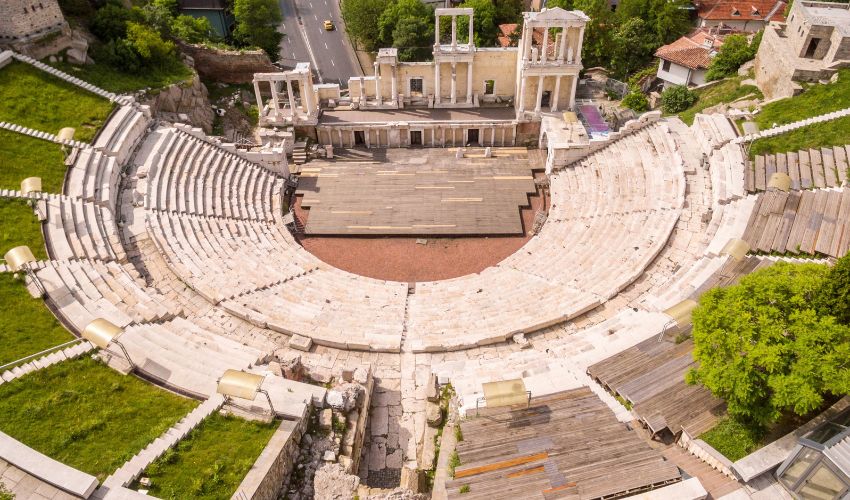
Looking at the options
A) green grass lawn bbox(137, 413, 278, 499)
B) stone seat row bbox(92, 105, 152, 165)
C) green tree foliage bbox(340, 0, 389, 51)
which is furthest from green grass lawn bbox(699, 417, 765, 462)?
green tree foliage bbox(340, 0, 389, 51)

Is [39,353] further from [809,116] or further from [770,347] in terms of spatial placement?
[809,116]

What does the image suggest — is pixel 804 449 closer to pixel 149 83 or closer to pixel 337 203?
pixel 337 203

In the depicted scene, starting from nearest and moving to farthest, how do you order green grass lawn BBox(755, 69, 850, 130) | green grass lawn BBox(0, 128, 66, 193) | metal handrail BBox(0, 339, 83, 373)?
metal handrail BBox(0, 339, 83, 373), green grass lawn BBox(0, 128, 66, 193), green grass lawn BBox(755, 69, 850, 130)

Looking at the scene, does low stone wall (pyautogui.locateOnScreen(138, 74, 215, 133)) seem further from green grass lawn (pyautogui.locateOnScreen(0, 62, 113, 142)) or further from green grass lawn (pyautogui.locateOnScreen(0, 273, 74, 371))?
green grass lawn (pyautogui.locateOnScreen(0, 273, 74, 371))

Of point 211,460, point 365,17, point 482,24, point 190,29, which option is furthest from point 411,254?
point 482,24

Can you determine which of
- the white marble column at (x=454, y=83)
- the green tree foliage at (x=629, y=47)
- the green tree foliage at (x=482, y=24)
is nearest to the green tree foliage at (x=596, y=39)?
the green tree foliage at (x=629, y=47)

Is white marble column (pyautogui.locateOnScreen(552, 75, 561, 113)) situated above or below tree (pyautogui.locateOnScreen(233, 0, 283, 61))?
below
